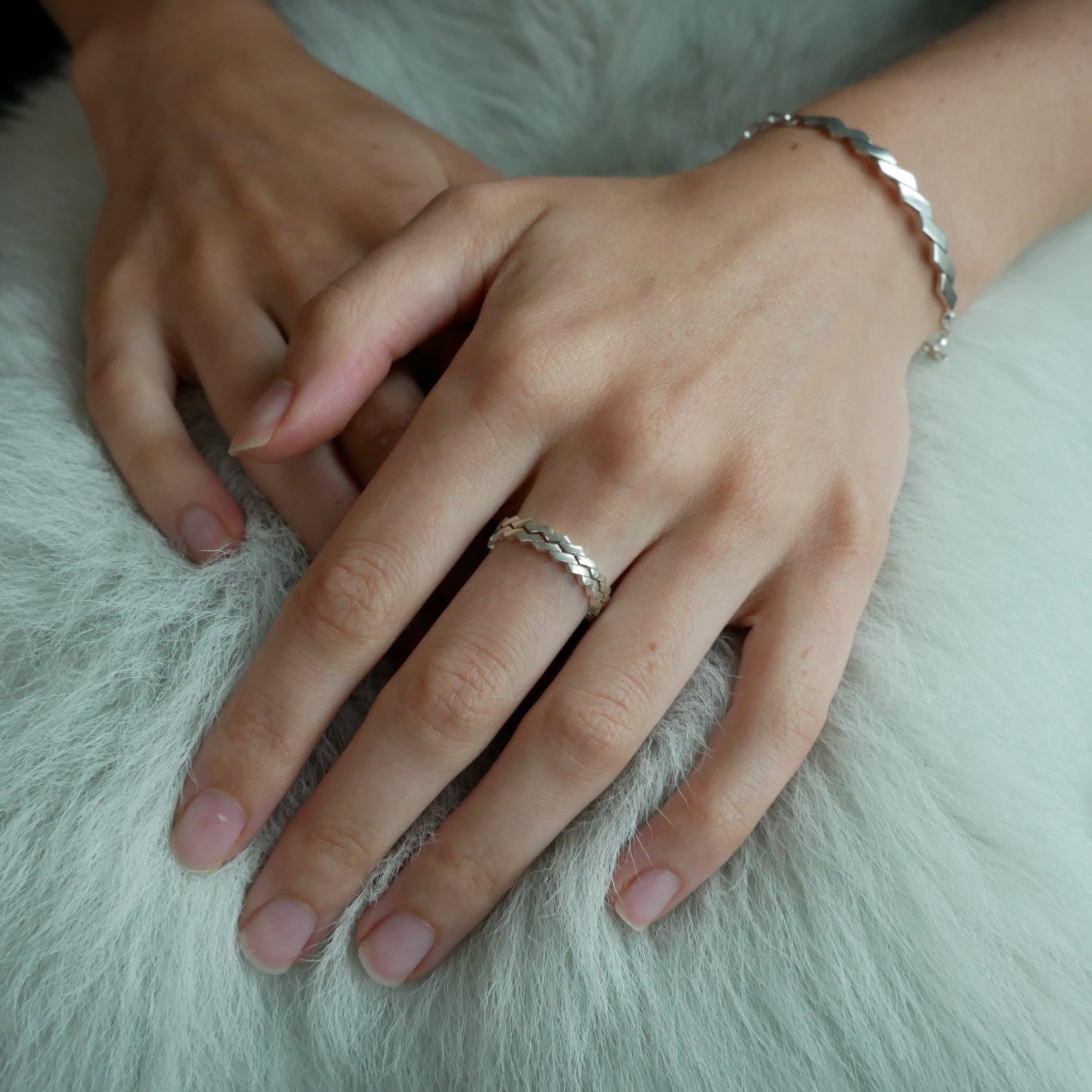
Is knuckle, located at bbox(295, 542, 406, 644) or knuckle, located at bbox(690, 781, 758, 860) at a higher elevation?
knuckle, located at bbox(690, 781, 758, 860)

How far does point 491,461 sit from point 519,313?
7 centimetres

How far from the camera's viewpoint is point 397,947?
0.37 metres

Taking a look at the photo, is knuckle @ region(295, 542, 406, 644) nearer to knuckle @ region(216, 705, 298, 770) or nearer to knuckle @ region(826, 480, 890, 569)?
knuckle @ region(216, 705, 298, 770)

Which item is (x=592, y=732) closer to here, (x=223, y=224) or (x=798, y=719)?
(x=798, y=719)

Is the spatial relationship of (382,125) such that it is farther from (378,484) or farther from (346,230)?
(378,484)

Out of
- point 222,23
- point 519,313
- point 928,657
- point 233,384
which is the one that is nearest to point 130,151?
point 222,23

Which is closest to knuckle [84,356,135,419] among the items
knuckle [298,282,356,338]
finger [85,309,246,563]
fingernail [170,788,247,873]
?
finger [85,309,246,563]

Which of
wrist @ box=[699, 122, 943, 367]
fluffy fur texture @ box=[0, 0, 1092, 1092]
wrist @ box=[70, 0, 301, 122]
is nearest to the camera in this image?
fluffy fur texture @ box=[0, 0, 1092, 1092]

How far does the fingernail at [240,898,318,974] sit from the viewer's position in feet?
1.22

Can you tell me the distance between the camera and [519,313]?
407 mm

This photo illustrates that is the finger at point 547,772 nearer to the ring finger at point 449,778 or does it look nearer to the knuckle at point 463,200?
the ring finger at point 449,778

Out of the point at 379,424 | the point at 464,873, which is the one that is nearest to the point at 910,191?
the point at 379,424

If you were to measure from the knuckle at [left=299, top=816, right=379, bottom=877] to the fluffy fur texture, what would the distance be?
0.02 meters

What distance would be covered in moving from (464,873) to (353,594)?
0.42 ft
